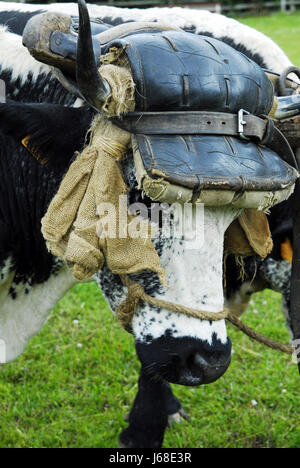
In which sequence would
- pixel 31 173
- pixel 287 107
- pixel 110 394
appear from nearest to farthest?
pixel 287 107 < pixel 31 173 < pixel 110 394

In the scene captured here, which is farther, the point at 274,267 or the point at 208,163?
the point at 274,267

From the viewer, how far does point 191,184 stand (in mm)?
1621

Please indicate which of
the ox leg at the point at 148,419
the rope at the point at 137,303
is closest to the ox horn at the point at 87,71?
the rope at the point at 137,303

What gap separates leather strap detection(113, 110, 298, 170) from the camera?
5.61 feet

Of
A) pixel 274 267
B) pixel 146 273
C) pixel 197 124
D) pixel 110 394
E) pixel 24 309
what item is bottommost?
pixel 110 394

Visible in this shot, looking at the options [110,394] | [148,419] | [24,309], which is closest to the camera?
[24,309]

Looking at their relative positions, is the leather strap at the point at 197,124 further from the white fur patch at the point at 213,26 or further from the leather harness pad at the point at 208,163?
the white fur patch at the point at 213,26

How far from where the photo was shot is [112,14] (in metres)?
2.66

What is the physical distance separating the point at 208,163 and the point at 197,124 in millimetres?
134

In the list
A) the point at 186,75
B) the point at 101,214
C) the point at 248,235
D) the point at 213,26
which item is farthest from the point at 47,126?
the point at 213,26

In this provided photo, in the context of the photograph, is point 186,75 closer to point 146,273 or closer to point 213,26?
point 146,273

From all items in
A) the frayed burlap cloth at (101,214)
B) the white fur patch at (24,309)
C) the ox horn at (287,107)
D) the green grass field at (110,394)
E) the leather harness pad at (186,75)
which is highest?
the leather harness pad at (186,75)

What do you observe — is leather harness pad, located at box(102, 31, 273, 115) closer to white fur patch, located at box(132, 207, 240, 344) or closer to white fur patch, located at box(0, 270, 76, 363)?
white fur patch, located at box(132, 207, 240, 344)

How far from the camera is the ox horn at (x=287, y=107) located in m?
1.97
